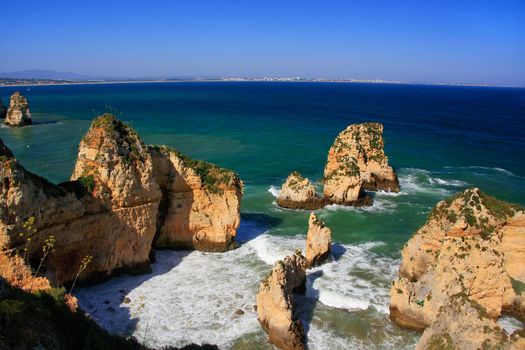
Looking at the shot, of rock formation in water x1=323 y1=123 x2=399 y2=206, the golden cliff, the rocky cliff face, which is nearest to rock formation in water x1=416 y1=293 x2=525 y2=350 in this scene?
the rocky cliff face

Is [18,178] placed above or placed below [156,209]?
above

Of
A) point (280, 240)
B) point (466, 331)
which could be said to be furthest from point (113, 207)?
point (466, 331)

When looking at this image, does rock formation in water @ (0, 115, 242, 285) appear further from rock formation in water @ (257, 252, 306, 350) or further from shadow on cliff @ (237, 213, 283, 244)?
rock formation in water @ (257, 252, 306, 350)

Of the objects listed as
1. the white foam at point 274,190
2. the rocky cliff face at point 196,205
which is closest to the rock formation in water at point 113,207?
the rocky cliff face at point 196,205

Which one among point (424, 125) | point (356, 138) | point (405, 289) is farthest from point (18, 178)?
point (424, 125)

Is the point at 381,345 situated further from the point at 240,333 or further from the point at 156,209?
the point at 156,209

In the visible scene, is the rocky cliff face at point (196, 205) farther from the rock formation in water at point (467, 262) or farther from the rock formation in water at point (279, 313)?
the rock formation in water at point (467, 262)
